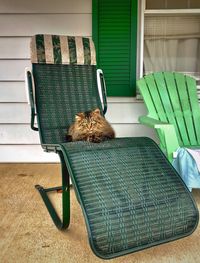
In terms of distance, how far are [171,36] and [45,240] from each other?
2397 mm

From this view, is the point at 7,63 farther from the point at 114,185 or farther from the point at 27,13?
the point at 114,185

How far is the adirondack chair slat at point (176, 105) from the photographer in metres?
2.65

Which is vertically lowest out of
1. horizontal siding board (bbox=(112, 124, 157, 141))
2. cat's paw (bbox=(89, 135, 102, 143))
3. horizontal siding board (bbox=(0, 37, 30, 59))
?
horizontal siding board (bbox=(112, 124, 157, 141))

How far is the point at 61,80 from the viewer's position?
2.43m

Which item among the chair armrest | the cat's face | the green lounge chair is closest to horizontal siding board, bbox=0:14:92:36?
the green lounge chair

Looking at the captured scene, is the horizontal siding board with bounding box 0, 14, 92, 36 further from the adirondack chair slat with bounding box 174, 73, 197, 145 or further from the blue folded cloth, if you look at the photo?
the blue folded cloth

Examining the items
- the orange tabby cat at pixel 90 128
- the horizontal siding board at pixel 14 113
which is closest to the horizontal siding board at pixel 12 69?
the horizontal siding board at pixel 14 113

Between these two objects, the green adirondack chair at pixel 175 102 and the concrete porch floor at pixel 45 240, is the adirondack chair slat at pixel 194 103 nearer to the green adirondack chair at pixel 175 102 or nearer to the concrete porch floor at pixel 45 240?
the green adirondack chair at pixel 175 102

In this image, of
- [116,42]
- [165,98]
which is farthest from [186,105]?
[116,42]

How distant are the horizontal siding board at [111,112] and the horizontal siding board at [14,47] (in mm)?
538

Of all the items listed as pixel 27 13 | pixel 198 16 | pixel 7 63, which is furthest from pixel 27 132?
pixel 198 16

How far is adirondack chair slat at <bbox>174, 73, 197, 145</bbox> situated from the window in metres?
0.40

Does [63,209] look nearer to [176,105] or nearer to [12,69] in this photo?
[176,105]

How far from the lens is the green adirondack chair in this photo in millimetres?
2645
